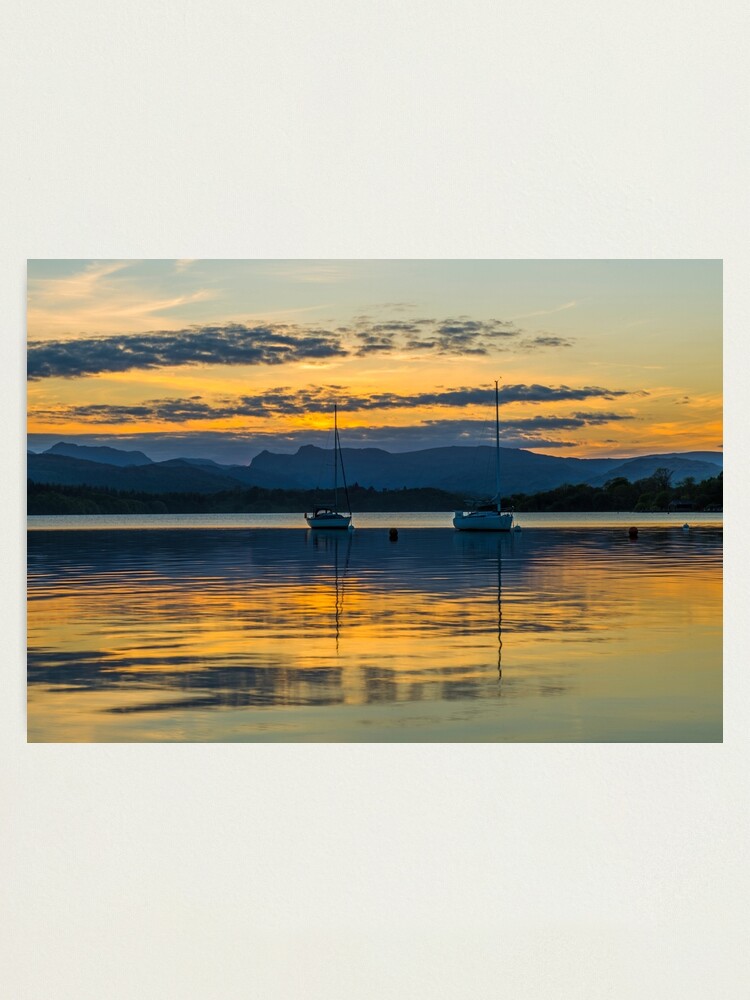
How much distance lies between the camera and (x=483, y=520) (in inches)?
415

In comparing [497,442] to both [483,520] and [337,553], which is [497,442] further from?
[337,553]

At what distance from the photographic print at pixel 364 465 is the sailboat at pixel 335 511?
0.02 metres

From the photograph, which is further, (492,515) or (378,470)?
(492,515)

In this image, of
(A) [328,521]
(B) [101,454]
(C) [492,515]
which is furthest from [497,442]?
(B) [101,454]

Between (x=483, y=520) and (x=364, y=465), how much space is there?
2.96 meters

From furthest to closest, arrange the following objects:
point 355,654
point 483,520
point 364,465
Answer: point 483,520 → point 364,465 → point 355,654

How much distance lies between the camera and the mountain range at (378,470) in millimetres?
7641

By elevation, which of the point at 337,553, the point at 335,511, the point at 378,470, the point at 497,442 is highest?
the point at 497,442

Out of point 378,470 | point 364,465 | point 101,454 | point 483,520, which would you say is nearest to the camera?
point 101,454

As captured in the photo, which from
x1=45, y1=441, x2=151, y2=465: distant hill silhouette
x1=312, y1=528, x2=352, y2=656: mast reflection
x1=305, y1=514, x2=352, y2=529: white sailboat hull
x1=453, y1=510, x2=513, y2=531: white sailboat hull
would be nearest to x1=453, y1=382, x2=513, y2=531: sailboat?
x1=453, y1=510, x2=513, y2=531: white sailboat hull

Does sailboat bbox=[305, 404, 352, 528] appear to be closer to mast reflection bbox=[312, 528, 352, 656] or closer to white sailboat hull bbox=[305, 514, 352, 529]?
white sailboat hull bbox=[305, 514, 352, 529]
